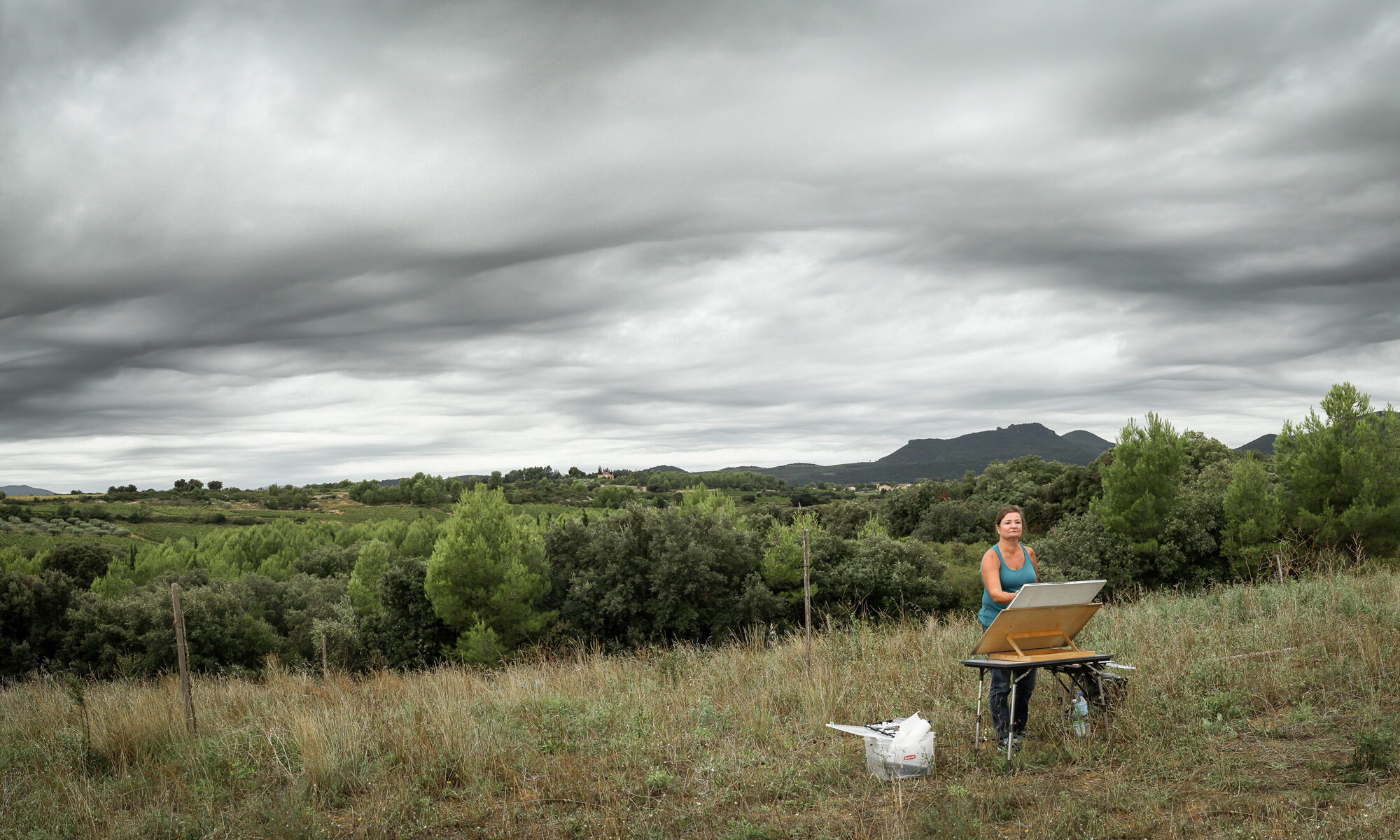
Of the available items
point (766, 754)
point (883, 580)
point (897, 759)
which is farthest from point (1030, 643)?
point (883, 580)

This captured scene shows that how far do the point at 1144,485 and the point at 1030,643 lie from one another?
38206mm

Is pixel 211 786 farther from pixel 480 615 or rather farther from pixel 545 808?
pixel 480 615

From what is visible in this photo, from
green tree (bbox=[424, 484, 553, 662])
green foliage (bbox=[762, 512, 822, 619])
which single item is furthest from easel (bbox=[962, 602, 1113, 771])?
green foliage (bbox=[762, 512, 822, 619])

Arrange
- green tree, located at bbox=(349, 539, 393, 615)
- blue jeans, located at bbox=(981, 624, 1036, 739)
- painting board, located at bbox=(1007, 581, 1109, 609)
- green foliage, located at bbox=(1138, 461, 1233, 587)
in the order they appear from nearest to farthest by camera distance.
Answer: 1. painting board, located at bbox=(1007, 581, 1109, 609)
2. blue jeans, located at bbox=(981, 624, 1036, 739)
3. green foliage, located at bbox=(1138, 461, 1233, 587)
4. green tree, located at bbox=(349, 539, 393, 615)

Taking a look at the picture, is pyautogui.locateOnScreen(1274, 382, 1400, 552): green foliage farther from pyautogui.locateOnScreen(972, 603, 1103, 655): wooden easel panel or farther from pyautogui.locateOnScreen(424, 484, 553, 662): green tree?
pyautogui.locateOnScreen(972, 603, 1103, 655): wooden easel panel

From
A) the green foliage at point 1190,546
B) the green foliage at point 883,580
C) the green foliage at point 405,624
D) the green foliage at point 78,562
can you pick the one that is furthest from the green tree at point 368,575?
the green foliage at point 1190,546

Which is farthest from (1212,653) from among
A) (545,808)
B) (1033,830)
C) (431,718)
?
(431,718)

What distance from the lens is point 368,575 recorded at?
4634 centimetres

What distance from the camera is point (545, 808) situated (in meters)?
5.35

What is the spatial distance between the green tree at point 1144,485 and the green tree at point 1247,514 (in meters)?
2.51

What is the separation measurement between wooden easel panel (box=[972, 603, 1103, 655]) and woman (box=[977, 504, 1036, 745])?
0.68 ft

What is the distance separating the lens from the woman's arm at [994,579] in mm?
5957

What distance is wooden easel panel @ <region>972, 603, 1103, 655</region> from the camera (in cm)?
553

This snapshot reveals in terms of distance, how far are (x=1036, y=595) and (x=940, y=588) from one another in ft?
119
